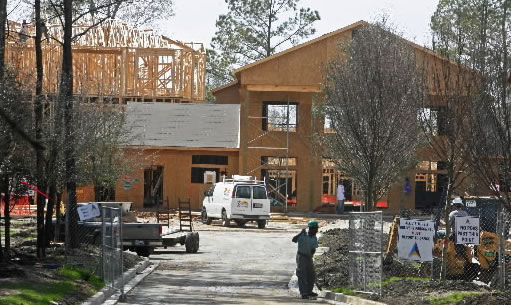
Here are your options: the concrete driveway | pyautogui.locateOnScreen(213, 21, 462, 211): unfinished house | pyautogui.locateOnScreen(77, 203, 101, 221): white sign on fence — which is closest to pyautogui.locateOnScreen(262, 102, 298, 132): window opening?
pyautogui.locateOnScreen(213, 21, 462, 211): unfinished house

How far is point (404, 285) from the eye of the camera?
71.0ft

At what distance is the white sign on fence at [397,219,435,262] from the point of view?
21.5 m

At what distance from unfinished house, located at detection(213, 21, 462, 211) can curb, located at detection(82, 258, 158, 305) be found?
3023cm

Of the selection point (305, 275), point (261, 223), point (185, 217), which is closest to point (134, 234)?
point (305, 275)

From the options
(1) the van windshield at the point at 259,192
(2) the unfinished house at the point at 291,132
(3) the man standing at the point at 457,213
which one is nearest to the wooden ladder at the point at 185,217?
(1) the van windshield at the point at 259,192

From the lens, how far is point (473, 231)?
2189cm

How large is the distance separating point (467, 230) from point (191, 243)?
44.1ft

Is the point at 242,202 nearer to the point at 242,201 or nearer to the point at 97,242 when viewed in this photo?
the point at 242,201

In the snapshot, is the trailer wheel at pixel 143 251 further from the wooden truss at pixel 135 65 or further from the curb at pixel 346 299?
the wooden truss at pixel 135 65

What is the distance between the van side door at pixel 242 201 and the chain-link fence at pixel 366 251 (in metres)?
25.0

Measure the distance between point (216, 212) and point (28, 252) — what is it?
22.5 meters

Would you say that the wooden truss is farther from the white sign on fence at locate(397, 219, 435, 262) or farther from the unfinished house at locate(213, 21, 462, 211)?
the white sign on fence at locate(397, 219, 435, 262)

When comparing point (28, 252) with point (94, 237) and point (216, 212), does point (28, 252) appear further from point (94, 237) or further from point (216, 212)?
point (216, 212)

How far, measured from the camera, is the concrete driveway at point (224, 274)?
21344 mm
